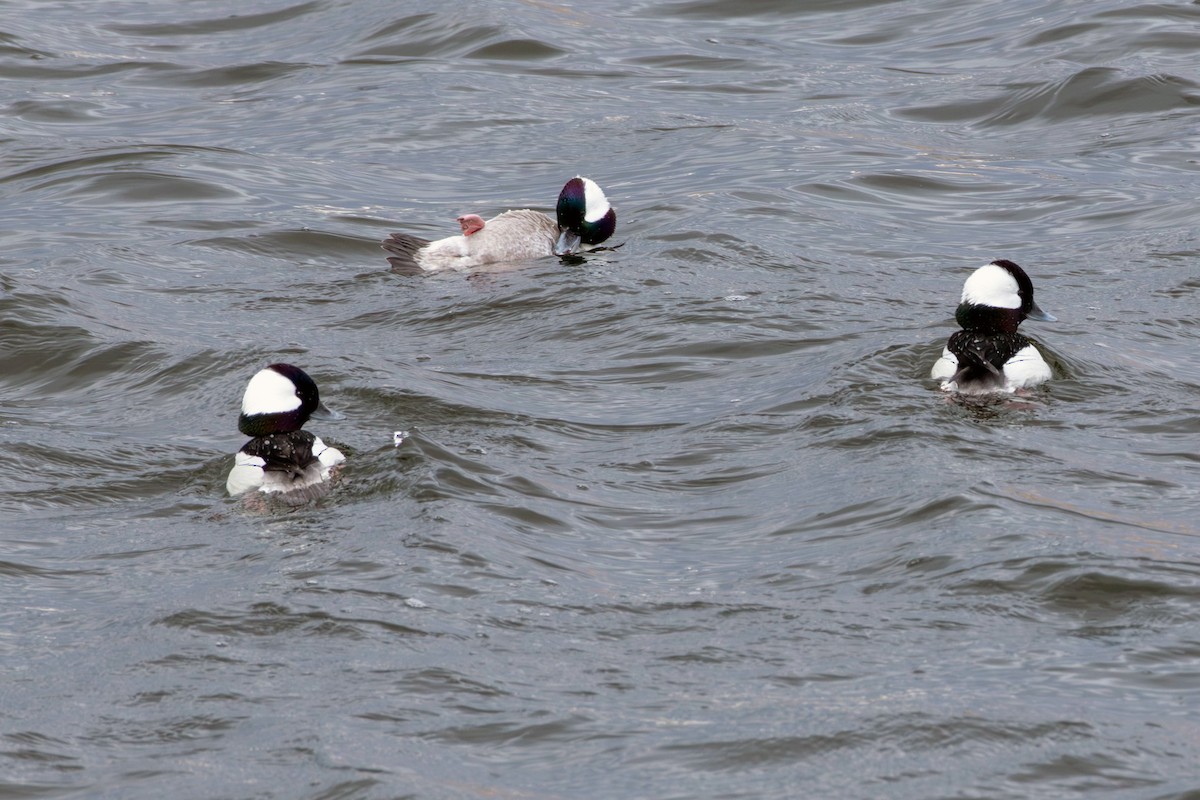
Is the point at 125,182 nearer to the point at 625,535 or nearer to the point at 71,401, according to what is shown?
the point at 71,401

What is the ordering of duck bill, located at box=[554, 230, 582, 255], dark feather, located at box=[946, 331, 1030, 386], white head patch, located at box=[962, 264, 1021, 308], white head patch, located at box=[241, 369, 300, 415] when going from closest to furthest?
white head patch, located at box=[241, 369, 300, 415]
dark feather, located at box=[946, 331, 1030, 386]
white head patch, located at box=[962, 264, 1021, 308]
duck bill, located at box=[554, 230, 582, 255]

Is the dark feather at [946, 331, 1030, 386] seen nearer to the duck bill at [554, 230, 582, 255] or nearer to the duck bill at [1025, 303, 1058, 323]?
the duck bill at [1025, 303, 1058, 323]

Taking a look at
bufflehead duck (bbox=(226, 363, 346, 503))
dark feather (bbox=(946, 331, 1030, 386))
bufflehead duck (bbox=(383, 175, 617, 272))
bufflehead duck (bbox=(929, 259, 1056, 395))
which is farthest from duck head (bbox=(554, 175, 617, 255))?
bufflehead duck (bbox=(226, 363, 346, 503))

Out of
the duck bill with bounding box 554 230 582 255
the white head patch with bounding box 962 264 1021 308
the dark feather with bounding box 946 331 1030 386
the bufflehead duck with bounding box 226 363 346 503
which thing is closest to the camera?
the bufflehead duck with bounding box 226 363 346 503

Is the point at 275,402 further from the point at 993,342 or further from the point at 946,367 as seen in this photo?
the point at 993,342

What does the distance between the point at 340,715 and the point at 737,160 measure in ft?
33.3

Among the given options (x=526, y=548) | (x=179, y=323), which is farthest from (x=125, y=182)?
(x=526, y=548)

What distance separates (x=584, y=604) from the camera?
6.93 meters

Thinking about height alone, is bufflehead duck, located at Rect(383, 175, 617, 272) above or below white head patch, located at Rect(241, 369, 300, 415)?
above

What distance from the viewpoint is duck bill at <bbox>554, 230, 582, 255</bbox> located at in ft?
42.4

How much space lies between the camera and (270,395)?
8.22 metres

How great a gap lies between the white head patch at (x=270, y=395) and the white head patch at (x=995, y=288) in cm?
389

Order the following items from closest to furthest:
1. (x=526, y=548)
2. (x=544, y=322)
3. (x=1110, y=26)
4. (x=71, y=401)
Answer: (x=526, y=548) → (x=71, y=401) → (x=544, y=322) → (x=1110, y=26)

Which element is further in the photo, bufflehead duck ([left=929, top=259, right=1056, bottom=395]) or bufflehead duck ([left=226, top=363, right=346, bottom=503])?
bufflehead duck ([left=929, top=259, right=1056, bottom=395])
